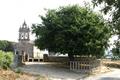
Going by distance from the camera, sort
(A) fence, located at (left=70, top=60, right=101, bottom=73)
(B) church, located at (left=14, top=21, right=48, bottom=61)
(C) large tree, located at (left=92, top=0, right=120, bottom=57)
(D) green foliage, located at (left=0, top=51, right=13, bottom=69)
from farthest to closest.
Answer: (B) church, located at (left=14, top=21, right=48, bottom=61), (A) fence, located at (left=70, top=60, right=101, bottom=73), (D) green foliage, located at (left=0, top=51, right=13, bottom=69), (C) large tree, located at (left=92, top=0, right=120, bottom=57)

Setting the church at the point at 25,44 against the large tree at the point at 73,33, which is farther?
the church at the point at 25,44

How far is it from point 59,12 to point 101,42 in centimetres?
594

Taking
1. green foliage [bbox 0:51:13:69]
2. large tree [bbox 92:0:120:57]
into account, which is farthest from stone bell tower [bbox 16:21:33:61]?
large tree [bbox 92:0:120:57]

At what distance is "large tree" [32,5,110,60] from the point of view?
36469 millimetres

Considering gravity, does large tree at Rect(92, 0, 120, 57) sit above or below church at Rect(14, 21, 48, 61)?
below

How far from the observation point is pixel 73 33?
1439 inches

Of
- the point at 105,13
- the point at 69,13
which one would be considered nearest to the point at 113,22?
the point at 105,13

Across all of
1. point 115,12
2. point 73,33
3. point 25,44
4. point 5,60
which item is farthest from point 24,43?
point 115,12

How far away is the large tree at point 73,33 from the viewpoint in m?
36.5

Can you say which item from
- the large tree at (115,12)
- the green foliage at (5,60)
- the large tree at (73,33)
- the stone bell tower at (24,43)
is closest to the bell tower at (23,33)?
the stone bell tower at (24,43)

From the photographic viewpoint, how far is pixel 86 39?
36.4 metres

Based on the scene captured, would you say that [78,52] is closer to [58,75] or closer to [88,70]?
Result: [88,70]

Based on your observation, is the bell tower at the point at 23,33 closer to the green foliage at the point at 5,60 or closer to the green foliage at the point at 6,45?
the green foliage at the point at 6,45

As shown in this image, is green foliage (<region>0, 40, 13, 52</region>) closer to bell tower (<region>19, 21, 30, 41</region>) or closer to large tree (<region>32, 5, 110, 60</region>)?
bell tower (<region>19, 21, 30, 41</region>)
